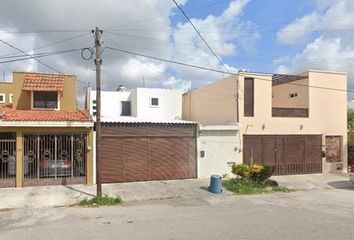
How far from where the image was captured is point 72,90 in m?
21.1

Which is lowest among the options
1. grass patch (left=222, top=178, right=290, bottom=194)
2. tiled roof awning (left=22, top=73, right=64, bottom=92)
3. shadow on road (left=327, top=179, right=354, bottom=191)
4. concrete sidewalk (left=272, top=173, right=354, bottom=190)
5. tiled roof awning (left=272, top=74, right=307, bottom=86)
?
shadow on road (left=327, top=179, right=354, bottom=191)

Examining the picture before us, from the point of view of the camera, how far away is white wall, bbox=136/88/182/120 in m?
29.8

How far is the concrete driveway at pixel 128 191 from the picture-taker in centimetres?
1433

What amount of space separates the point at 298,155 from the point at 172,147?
760 cm

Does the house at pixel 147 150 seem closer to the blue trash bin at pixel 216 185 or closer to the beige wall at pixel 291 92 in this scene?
the blue trash bin at pixel 216 185

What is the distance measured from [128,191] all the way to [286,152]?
9939mm

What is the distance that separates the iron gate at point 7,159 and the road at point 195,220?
177 inches

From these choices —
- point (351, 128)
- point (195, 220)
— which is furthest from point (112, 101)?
point (195, 220)

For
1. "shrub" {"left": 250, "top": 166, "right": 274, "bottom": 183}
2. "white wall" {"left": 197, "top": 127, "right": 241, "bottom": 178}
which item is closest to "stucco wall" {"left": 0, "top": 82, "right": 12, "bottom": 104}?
"white wall" {"left": 197, "top": 127, "right": 241, "bottom": 178}

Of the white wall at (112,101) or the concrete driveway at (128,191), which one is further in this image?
the white wall at (112,101)

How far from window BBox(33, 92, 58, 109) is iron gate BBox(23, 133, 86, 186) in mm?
3370

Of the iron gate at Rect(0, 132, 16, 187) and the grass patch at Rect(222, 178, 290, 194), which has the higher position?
the iron gate at Rect(0, 132, 16, 187)

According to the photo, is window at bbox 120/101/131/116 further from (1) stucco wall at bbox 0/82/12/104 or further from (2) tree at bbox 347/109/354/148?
(2) tree at bbox 347/109/354/148

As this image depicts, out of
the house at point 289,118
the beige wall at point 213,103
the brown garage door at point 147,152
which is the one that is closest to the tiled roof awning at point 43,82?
the brown garage door at point 147,152
